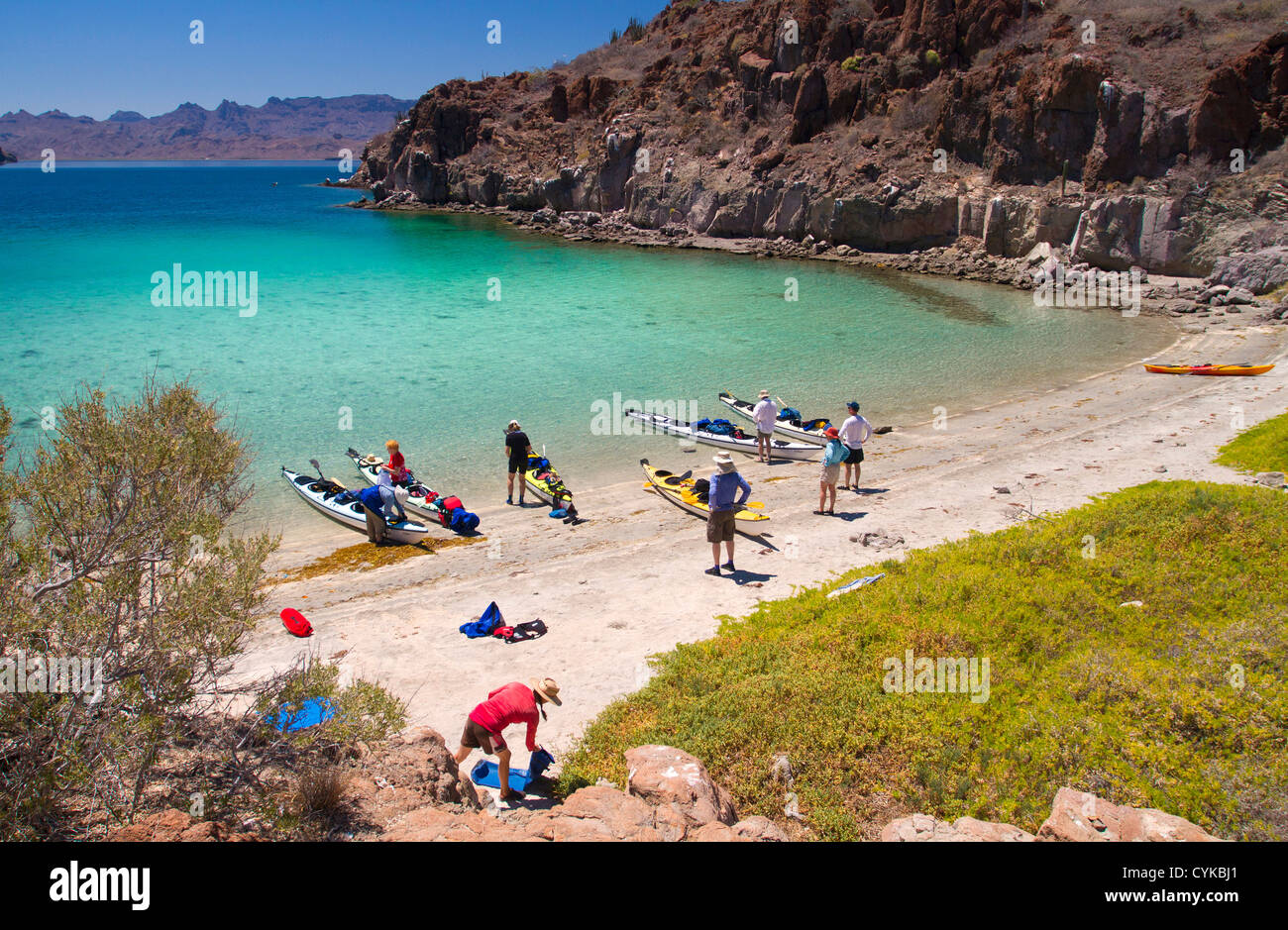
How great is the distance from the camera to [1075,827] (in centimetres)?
524

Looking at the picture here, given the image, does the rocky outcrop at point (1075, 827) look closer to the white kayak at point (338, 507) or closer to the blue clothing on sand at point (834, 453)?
the blue clothing on sand at point (834, 453)

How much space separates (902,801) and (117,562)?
7042mm

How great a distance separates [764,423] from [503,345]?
1671cm

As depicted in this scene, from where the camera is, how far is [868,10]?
63688 mm

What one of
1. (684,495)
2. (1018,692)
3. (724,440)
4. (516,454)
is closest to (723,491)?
(684,495)

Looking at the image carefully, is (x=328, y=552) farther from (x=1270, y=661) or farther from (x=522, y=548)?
(x=1270, y=661)

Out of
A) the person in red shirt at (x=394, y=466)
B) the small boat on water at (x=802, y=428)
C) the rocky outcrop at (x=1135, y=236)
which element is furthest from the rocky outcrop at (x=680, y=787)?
the rocky outcrop at (x=1135, y=236)

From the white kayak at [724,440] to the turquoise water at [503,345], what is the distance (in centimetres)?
87

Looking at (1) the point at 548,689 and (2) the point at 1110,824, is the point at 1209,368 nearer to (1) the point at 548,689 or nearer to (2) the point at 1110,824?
(2) the point at 1110,824

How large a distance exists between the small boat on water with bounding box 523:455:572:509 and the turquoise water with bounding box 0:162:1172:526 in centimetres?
140

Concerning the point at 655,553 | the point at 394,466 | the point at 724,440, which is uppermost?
the point at 724,440

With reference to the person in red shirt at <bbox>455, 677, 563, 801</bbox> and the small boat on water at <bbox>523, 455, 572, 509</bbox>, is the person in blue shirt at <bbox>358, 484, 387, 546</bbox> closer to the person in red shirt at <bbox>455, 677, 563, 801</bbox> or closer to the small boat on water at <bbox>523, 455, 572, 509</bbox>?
the small boat on water at <bbox>523, 455, 572, 509</bbox>

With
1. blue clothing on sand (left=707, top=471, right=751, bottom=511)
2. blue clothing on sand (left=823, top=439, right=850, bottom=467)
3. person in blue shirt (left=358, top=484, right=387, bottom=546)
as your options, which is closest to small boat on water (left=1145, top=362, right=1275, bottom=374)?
blue clothing on sand (left=823, top=439, right=850, bottom=467)

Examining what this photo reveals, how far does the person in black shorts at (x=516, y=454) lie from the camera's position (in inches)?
659
